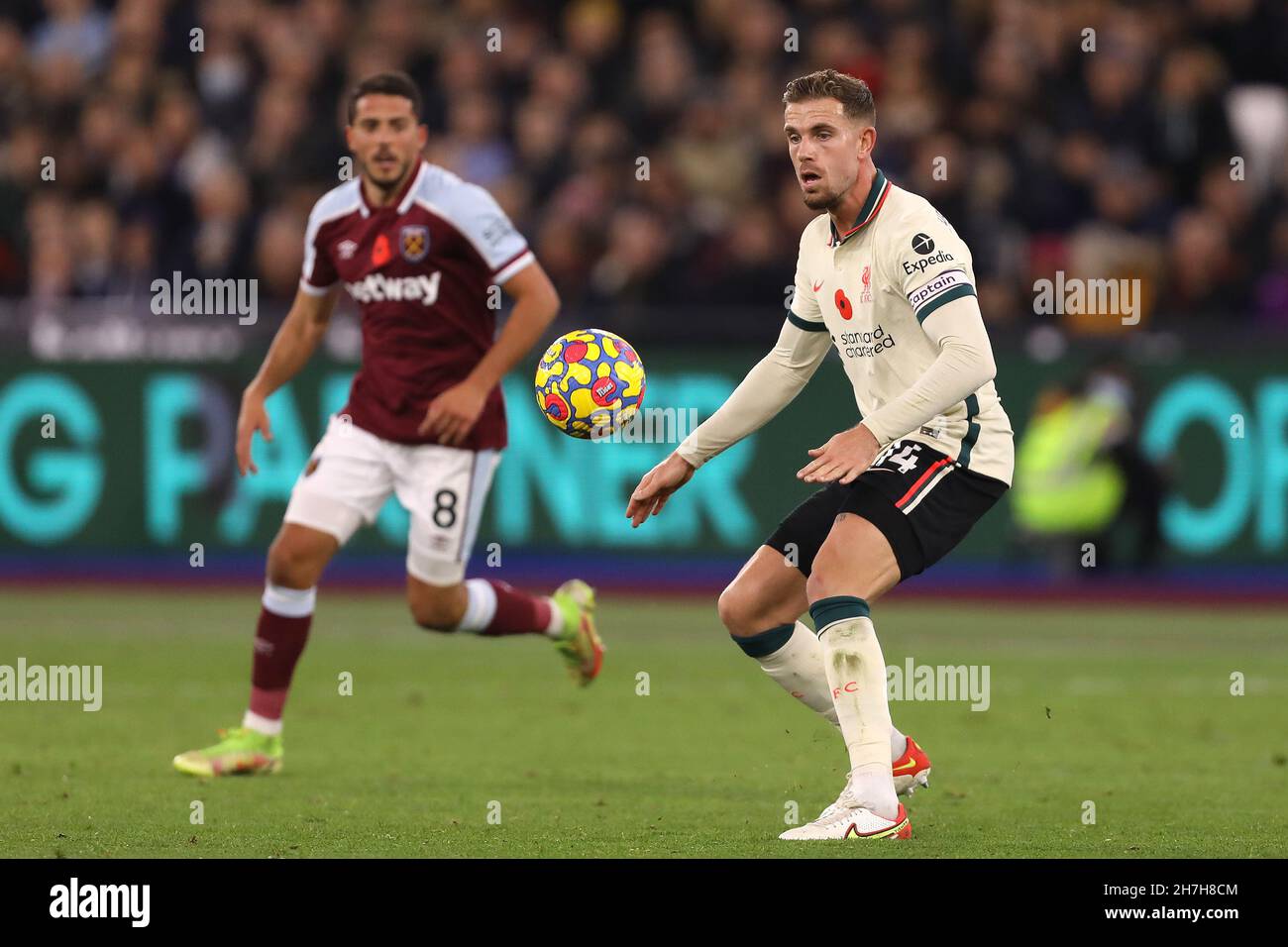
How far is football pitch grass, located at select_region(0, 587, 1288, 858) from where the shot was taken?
718cm

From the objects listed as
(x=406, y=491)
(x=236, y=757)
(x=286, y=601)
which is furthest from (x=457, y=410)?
(x=236, y=757)

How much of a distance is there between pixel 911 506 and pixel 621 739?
10.3 ft

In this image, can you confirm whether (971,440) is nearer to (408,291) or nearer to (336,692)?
(408,291)

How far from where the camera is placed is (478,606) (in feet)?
29.9

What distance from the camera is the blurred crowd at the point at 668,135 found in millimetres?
16719

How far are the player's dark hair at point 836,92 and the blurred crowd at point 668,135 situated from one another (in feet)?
29.3

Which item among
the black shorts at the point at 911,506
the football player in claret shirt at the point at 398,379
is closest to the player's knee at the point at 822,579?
the black shorts at the point at 911,506

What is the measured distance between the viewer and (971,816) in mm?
7684

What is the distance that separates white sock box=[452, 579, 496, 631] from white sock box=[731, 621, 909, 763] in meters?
1.72

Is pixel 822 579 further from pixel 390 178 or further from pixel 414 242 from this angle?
pixel 390 178

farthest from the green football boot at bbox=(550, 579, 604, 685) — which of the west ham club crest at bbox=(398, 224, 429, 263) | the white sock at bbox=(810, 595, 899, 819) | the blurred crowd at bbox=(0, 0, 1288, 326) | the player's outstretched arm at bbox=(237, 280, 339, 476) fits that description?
the blurred crowd at bbox=(0, 0, 1288, 326)

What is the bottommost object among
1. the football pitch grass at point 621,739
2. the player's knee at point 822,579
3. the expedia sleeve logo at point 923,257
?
the football pitch grass at point 621,739

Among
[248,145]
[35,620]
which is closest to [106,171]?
[248,145]

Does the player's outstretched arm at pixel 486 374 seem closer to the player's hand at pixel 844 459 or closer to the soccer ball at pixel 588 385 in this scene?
the soccer ball at pixel 588 385
